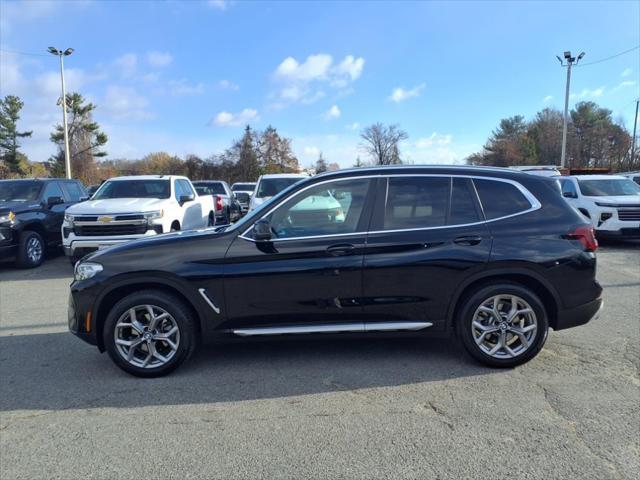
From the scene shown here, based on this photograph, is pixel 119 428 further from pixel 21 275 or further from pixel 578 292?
pixel 21 275

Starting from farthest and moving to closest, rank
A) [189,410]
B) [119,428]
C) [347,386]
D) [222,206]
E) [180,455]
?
1. [222,206]
2. [347,386]
3. [189,410]
4. [119,428]
5. [180,455]

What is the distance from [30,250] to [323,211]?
8.63m

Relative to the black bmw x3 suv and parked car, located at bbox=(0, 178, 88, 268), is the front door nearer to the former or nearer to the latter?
the black bmw x3 suv

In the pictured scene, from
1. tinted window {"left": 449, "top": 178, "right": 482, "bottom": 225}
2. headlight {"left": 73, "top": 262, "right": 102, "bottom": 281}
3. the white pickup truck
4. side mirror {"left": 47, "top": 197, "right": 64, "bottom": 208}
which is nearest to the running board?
tinted window {"left": 449, "top": 178, "right": 482, "bottom": 225}

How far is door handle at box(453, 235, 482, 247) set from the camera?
4254 mm

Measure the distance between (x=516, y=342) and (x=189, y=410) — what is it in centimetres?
292

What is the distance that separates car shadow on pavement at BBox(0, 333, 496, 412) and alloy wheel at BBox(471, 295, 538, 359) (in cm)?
25

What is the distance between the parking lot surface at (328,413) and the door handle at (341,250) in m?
1.09

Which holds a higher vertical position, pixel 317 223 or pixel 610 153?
pixel 610 153

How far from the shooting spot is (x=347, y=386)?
401cm

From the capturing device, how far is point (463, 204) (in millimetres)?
4391

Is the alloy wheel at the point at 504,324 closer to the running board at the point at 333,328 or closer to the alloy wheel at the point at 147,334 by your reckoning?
the running board at the point at 333,328

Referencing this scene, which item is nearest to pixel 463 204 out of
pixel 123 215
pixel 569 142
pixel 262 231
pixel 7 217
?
pixel 262 231

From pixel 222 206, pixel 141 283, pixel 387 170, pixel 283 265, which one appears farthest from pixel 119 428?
pixel 222 206
